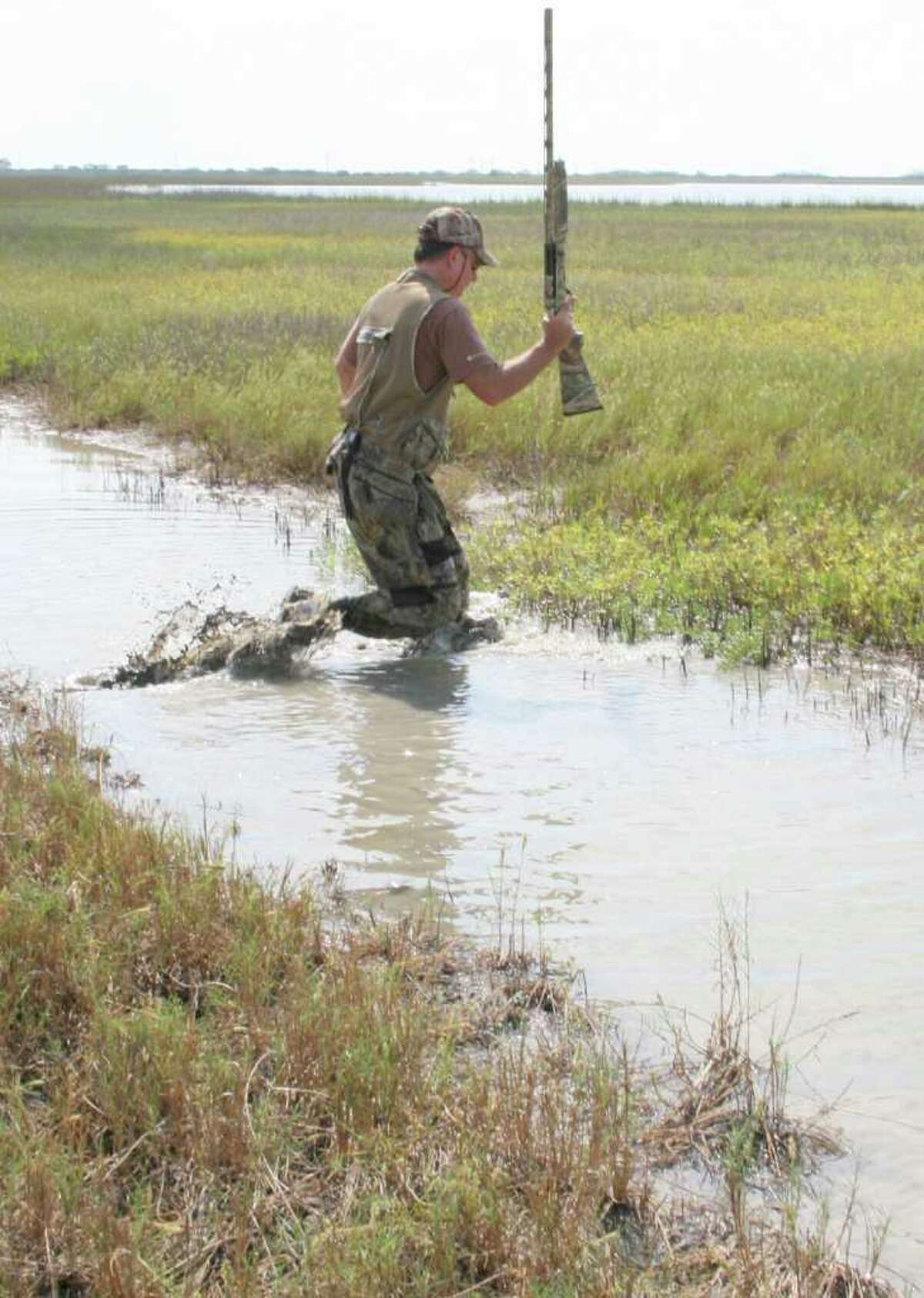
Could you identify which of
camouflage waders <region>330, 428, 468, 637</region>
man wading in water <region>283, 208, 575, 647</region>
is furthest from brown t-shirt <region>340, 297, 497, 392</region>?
camouflage waders <region>330, 428, 468, 637</region>

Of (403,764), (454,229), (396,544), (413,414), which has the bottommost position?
(403,764)

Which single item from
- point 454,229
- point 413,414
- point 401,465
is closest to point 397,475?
point 401,465

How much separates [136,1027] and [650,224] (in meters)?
45.4

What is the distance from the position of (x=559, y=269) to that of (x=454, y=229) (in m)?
0.52

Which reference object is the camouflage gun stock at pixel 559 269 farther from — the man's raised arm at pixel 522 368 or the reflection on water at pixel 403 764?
the reflection on water at pixel 403 764

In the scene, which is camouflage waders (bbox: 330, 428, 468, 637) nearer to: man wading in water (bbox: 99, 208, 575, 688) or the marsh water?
man wading in water (bbox: 99, 208, 575, 688)

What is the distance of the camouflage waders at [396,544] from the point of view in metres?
7.16

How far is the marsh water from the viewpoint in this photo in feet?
13.7

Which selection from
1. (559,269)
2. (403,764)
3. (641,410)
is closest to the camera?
(403,764)

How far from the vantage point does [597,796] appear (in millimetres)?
5902

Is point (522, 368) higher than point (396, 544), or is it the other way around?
point (522, 368)

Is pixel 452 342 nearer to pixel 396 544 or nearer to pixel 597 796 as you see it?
pixel 396 544

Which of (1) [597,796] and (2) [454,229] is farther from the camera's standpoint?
(2) [454,229]

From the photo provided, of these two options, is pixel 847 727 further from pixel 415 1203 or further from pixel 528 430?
pixel 528 430
